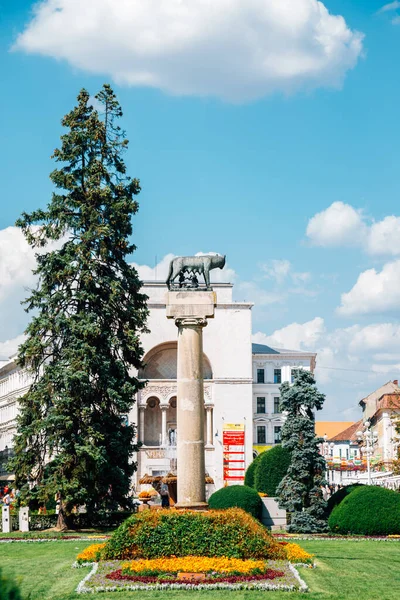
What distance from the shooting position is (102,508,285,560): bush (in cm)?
1883

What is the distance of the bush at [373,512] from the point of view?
1137 inches

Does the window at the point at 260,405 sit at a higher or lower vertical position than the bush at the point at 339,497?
higher

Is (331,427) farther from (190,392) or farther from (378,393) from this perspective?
(190,392)

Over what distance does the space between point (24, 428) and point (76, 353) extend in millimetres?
3455

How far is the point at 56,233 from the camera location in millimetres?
36938

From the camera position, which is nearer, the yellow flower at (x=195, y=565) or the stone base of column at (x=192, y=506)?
the yellow flower at (x=195, y=565)

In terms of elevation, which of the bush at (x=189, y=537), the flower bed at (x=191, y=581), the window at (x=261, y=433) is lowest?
the flower bed at (x=191, y=581)

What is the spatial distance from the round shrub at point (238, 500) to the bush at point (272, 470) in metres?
6.05

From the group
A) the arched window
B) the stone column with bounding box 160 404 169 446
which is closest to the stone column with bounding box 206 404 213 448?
the arched window

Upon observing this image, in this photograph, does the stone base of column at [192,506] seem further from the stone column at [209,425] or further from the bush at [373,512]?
the stone column at [209,425]

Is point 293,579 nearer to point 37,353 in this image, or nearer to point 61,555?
point 61,555

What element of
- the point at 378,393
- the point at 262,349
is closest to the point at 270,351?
the point at 262,349

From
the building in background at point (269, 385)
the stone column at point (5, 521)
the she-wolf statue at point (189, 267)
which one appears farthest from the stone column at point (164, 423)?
the she-wolf statue at point (189, 267)

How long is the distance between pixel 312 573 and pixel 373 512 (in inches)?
439
